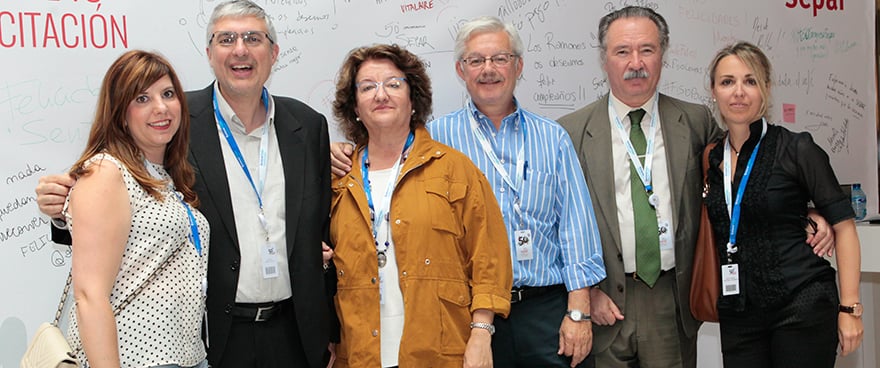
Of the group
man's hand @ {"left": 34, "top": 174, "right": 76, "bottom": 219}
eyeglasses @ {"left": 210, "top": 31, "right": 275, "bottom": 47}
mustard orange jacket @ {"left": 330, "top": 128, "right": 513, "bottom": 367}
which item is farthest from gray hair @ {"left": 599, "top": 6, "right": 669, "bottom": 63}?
man's hand @ {"left": 34, "top": 174, "right": 76, "bottom": 219}

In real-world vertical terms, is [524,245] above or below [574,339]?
above

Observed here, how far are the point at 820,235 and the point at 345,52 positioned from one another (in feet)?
7.20

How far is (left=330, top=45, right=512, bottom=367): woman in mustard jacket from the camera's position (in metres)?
2.67

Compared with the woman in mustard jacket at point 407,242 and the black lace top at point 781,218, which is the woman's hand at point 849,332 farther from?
the woman in mustard jacket at point 407,242

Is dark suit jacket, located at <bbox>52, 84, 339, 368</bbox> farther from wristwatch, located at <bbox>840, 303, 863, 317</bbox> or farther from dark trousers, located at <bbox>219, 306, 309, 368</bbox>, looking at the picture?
wristwatch, located at <bbox>840, 303, 863, 317</bbox>

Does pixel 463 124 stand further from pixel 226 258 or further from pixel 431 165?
pixel 226 258

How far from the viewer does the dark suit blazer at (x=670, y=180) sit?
317cm

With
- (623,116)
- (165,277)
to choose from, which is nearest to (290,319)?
(165,277)

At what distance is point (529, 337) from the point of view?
9.70ft

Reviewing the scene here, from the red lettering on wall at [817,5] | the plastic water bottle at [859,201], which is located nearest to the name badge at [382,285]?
the red lettering on wall at [817,5]

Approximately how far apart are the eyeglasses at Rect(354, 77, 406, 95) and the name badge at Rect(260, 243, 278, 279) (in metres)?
0.64

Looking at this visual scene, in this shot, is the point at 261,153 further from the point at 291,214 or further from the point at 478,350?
the point at 478,350

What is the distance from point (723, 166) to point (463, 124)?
103 centimetres

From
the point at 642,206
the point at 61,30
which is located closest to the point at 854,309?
the point at 642,206
